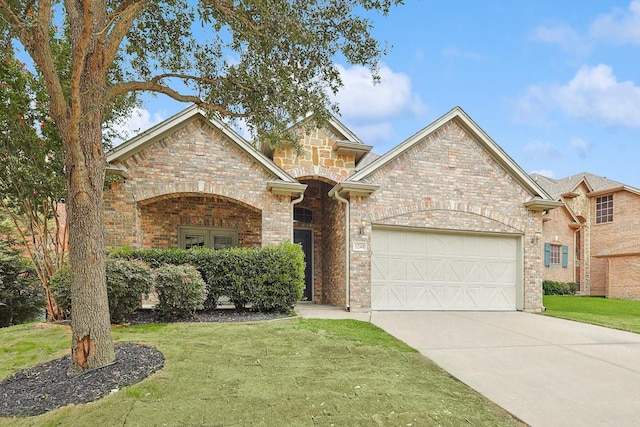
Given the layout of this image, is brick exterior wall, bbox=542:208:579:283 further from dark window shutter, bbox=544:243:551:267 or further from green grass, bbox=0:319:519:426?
green grass, bbox=0:319:519:426

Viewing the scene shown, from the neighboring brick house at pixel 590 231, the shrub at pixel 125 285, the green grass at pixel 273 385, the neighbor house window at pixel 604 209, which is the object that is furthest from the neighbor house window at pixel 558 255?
the shrub at pixel 125 285

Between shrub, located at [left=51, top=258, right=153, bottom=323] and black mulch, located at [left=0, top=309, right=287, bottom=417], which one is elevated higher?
shrub, located at [left=51, top=258, right=153, bottom=323]

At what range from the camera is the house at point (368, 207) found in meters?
9.76

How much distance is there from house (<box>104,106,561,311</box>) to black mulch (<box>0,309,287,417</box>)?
4.96 m

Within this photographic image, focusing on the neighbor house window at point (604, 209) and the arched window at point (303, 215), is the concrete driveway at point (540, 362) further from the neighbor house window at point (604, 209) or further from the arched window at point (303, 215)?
the neighbor house window at point (604, 209)

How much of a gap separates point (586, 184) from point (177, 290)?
24.6m

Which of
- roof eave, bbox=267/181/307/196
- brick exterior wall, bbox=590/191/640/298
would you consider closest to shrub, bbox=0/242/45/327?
roof eave, bbox=267/181/307/196

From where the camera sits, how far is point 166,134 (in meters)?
9.71

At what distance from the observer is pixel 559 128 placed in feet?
64.2

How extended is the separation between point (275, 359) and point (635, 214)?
77.6ft

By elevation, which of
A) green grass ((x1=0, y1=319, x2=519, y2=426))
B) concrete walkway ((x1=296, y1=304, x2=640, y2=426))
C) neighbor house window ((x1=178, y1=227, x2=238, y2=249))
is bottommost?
concrete walkway ((x1=296, y1=304, x2=640, y2=426))

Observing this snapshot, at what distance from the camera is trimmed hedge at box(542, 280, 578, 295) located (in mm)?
19766

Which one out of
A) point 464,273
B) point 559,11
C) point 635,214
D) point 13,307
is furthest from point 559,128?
point 13,307

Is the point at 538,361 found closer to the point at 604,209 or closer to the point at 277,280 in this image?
the point at 277,280
